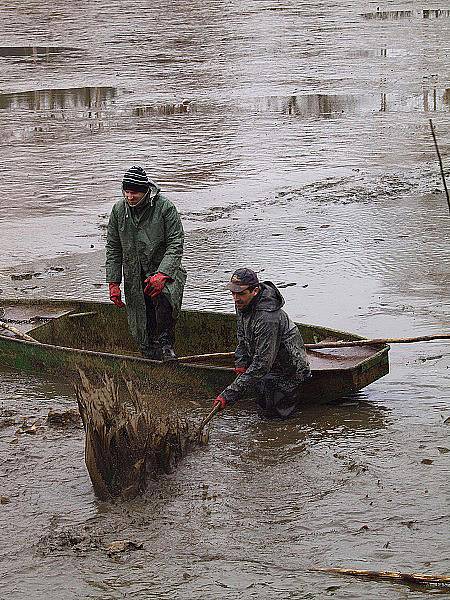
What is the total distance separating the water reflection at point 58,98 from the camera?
24.2 meters

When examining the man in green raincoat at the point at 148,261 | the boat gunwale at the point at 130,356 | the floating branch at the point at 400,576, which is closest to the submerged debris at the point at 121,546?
the floating branch at the point at 400,576

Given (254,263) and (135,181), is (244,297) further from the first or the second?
(254,263)

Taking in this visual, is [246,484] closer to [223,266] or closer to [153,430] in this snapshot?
[153,430]

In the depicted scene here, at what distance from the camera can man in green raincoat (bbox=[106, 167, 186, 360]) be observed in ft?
31.2

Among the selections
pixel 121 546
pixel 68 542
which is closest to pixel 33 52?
pixel 68 542

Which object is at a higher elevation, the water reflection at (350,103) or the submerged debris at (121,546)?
the water reflection at (350,103)

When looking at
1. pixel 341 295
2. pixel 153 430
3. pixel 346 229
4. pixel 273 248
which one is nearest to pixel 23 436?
pixel 153 430

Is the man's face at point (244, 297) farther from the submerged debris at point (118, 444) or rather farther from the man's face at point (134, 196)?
the man's face at point (134, 196)

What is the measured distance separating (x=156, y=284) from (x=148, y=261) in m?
0.36

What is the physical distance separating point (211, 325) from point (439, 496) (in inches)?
139

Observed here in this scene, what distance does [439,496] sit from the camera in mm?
7422

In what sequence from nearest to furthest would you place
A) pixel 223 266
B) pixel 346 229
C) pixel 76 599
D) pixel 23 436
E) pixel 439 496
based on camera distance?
pixel 76 599 < pixel 439 496 < pixel 23 436 < pixel 223 266 < pixel 346 229

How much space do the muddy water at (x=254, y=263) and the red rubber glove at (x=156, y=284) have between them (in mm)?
1147

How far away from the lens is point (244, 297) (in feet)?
28.3
